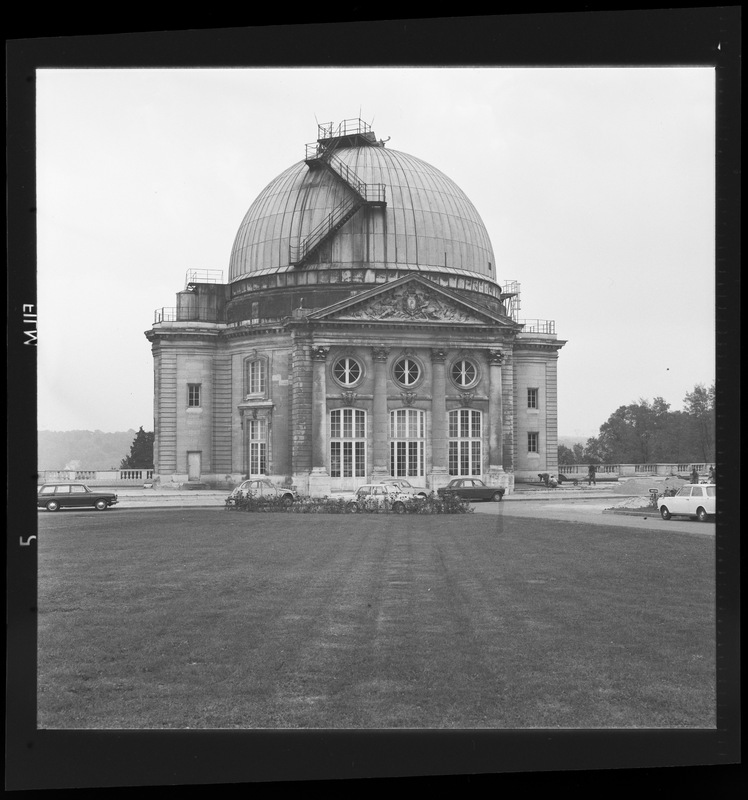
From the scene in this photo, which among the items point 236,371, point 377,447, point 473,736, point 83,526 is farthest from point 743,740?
point 236,371

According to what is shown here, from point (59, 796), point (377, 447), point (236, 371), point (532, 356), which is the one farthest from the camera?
point (236, 371)

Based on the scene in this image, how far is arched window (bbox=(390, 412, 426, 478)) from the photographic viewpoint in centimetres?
2291

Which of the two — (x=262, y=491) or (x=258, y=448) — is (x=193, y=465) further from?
(x=258, y=448)

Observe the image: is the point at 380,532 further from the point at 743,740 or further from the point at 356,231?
the point at 356,231

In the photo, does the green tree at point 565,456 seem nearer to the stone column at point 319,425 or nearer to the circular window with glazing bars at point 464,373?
the circular window with glazing bars at point 464,373

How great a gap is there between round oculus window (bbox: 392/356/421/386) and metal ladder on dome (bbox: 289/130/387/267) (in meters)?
6.95

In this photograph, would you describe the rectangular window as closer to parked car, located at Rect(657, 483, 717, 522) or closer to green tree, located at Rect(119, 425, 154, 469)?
green tree, located at Rect(119, 425, 154, 469)

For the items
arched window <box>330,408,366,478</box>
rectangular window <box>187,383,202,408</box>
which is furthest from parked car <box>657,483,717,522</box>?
rectangular window <box>187,383,202,408</box>

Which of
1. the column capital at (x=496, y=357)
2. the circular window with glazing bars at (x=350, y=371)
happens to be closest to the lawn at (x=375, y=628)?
the circular window with glazing bars at (x=350, y=371)

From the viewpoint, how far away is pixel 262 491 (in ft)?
73.6

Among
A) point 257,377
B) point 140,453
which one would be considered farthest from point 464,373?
point 140,453

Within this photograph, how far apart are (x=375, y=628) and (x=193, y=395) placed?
63.1 feet

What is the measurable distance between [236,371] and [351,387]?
747 centimetres

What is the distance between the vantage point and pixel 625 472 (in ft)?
62.2
